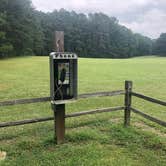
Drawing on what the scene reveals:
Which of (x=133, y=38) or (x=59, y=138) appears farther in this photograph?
(x=133, y=38)

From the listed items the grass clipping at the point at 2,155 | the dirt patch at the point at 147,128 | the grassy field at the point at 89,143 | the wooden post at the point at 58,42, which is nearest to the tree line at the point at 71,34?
the grassy field at the point at 89,143

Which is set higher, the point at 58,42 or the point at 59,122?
the point at 58,42

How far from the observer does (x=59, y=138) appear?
15.4ft

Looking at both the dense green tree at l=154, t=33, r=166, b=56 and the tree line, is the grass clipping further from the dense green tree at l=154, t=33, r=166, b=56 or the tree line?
the dense green tree at l=154, t=33, r=166, b=56

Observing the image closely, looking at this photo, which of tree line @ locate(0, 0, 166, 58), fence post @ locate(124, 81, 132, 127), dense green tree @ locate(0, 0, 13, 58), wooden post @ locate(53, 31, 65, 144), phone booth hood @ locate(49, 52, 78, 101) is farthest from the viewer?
tree line @ locate(0, 0, 166, 58)

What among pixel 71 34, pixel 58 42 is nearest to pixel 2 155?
pixel 58 42

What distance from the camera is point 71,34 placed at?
61219mm

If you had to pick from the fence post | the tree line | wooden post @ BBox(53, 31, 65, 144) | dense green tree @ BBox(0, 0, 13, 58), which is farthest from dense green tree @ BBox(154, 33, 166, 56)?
wooden post @ BBox(53, 31, 65, 144)

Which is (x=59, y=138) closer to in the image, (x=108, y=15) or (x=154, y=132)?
(x=154, y=132)

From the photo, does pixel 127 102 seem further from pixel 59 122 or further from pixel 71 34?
pixel 71 34

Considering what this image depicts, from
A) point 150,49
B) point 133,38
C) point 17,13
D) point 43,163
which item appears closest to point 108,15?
point 133,38

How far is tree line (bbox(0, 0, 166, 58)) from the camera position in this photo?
121 feet

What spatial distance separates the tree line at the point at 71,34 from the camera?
36781 mm

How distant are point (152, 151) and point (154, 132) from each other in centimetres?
117
